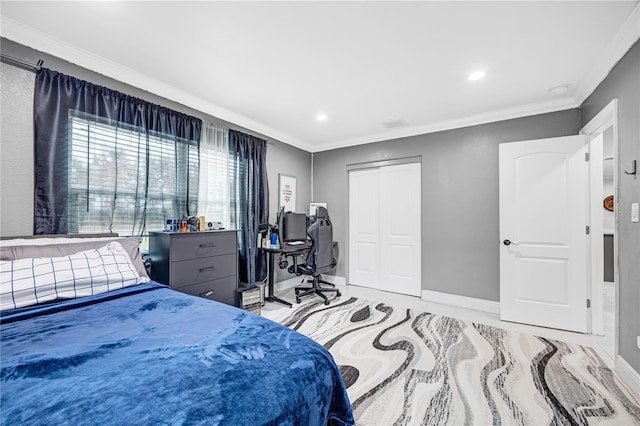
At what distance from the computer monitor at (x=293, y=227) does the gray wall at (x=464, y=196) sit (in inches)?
70.9

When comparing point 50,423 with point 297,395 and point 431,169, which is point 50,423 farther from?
point 431,169

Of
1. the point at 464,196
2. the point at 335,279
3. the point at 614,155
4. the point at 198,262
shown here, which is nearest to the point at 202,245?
the point at 198,262

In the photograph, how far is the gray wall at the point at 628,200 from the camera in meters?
1.90

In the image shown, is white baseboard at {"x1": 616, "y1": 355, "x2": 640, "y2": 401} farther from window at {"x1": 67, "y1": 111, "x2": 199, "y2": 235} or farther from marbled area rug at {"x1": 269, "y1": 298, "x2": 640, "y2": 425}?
window at {"x1": 67, "y1": 111, "x2": 199, "y2": 235}

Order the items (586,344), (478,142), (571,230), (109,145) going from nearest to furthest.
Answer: (109,145)
(586,344)
(571,230)
(478,142)

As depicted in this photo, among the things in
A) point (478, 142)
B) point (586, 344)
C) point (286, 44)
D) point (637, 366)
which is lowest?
point (586, 344)

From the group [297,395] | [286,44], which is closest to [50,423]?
[297,395]

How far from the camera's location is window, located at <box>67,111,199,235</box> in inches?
87.0

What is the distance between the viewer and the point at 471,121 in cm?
352

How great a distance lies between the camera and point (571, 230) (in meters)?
2.84

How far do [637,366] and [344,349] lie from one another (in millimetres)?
2071

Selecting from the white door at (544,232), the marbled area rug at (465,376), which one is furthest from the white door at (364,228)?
the white door at (544,232)

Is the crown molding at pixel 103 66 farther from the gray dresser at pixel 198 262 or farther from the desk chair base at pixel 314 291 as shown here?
the desk chair base at pixel 314 291

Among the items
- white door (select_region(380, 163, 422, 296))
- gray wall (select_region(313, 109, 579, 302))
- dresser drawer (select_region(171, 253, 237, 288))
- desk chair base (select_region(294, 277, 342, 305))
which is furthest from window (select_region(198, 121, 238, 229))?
gray wall (select_region(313, 109, 579, 302))
